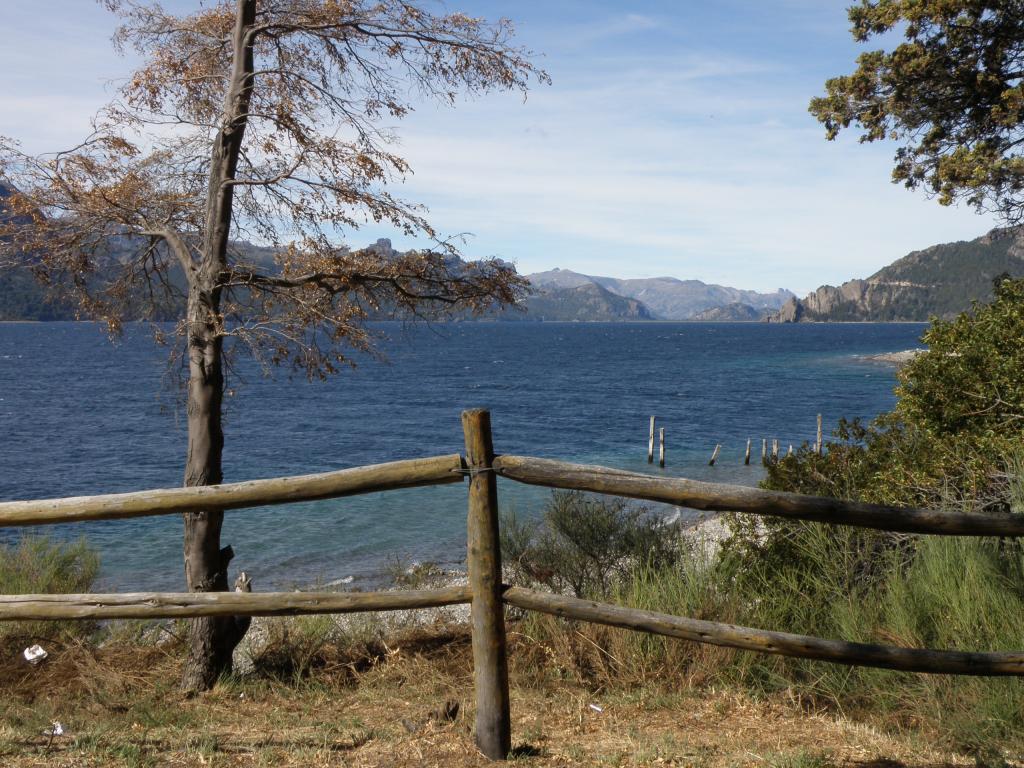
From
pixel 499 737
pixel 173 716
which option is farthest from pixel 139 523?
pixel 499 737

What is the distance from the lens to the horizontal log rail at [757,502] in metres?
4.00

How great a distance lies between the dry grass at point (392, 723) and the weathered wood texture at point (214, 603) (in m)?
0.70

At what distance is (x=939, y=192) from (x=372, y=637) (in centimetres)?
1190

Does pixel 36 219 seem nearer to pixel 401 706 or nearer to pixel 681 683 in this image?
pixel 401 706

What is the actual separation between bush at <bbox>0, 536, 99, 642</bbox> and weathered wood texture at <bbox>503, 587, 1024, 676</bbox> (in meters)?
5.13

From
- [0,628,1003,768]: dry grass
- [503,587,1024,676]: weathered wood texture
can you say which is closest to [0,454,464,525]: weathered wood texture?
[503,587,1024,676]: weathered wood texture

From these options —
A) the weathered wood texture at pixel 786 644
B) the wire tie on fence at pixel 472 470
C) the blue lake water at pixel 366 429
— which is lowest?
the blue lake water at pixel 366 429

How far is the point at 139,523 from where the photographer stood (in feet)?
81.4

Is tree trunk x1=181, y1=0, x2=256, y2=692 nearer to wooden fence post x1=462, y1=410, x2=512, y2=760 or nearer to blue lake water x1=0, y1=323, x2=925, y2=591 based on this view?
blue lake water x1=0, y1=323, x2=925, y2=591

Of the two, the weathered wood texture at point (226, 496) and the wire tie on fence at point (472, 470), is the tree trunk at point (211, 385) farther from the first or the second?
the wire tie on fence at point (472, 470)

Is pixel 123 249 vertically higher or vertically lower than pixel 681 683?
higher

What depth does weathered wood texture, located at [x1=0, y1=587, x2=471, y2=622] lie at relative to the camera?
441 centimetres

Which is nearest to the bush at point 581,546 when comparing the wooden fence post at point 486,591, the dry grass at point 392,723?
the dry grass at point 392,723

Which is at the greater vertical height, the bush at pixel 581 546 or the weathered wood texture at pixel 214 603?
the weathered wood texture at pixel 214 603
